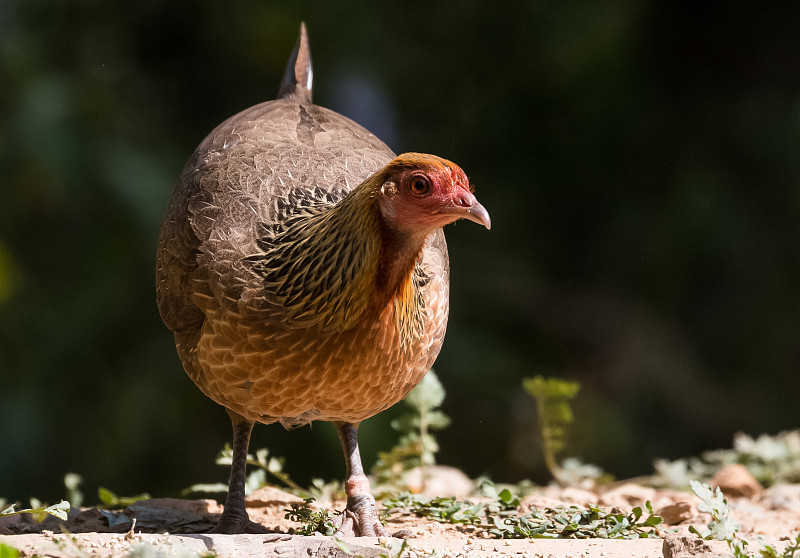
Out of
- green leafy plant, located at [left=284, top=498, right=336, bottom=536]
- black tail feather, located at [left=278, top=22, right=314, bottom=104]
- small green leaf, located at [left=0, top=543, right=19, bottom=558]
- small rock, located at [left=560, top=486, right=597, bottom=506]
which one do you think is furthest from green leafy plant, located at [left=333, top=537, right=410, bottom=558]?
black tail feather, located at [left=278, top=22, right=314, bottom=104]

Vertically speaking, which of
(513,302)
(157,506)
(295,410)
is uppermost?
(513,302)

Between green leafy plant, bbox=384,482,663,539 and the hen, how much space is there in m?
0.34

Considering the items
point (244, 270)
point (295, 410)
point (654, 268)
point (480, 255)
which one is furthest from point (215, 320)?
point (654, 268)

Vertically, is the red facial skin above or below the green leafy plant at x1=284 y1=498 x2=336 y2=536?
above

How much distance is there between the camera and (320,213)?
12.0 ft

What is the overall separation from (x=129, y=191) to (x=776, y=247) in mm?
5429

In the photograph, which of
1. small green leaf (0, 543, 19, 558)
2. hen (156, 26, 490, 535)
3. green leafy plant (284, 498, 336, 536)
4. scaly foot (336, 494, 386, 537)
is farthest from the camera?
scaly foot (336, 494, 386, 537)

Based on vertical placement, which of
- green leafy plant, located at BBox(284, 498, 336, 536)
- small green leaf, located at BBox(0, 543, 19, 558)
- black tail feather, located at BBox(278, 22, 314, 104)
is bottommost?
small green leaf, located at BBox(0, 543, 19, 558)

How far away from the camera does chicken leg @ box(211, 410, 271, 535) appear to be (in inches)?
154

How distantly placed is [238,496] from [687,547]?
1.94 metres

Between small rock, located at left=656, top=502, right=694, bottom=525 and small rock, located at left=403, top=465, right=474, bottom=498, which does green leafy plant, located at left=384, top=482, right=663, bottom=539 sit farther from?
small rock, located at left=403, top=465, right=474, bottom=498

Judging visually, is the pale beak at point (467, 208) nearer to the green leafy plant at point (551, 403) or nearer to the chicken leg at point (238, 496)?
the chicken leg at point (238, 496)

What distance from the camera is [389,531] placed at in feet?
12.4

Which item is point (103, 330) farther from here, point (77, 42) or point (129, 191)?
point (77, 42)
